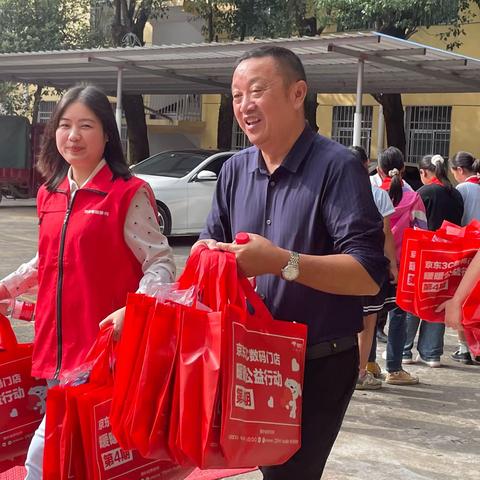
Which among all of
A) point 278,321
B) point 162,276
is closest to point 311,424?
point 278,321

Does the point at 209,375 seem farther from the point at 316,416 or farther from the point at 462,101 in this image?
the point at 462,101

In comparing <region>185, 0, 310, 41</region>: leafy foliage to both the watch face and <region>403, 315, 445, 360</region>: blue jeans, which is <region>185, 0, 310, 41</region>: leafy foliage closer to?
<region>403, 315, 445, 360</region>: blue jeans

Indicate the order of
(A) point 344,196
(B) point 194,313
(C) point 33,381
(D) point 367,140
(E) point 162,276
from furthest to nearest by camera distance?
1. (D) point 367,140
2. (C) point 33,381
3. (E) point 162,276
4. (A) point 344,196
5. (B) point 194,313

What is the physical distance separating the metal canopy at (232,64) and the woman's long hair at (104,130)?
819 centimetres

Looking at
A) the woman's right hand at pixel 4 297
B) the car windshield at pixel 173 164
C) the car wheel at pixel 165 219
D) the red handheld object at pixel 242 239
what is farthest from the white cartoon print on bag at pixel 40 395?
the car windshield at pixel 173 164

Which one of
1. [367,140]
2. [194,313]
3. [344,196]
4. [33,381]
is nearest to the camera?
[194,313]

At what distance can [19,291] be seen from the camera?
3.32 metres

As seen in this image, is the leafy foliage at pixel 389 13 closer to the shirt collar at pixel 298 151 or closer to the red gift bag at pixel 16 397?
the red gift bag at pixel 16 397

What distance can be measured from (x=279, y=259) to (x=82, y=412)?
0.76 m

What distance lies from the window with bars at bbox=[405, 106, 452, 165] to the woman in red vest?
19809 mm

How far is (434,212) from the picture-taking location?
700 centimetres

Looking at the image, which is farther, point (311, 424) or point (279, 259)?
point (311, 424)

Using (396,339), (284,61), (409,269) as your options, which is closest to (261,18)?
(396,339)

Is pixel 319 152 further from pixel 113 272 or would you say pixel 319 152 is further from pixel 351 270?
pixel 113 272
